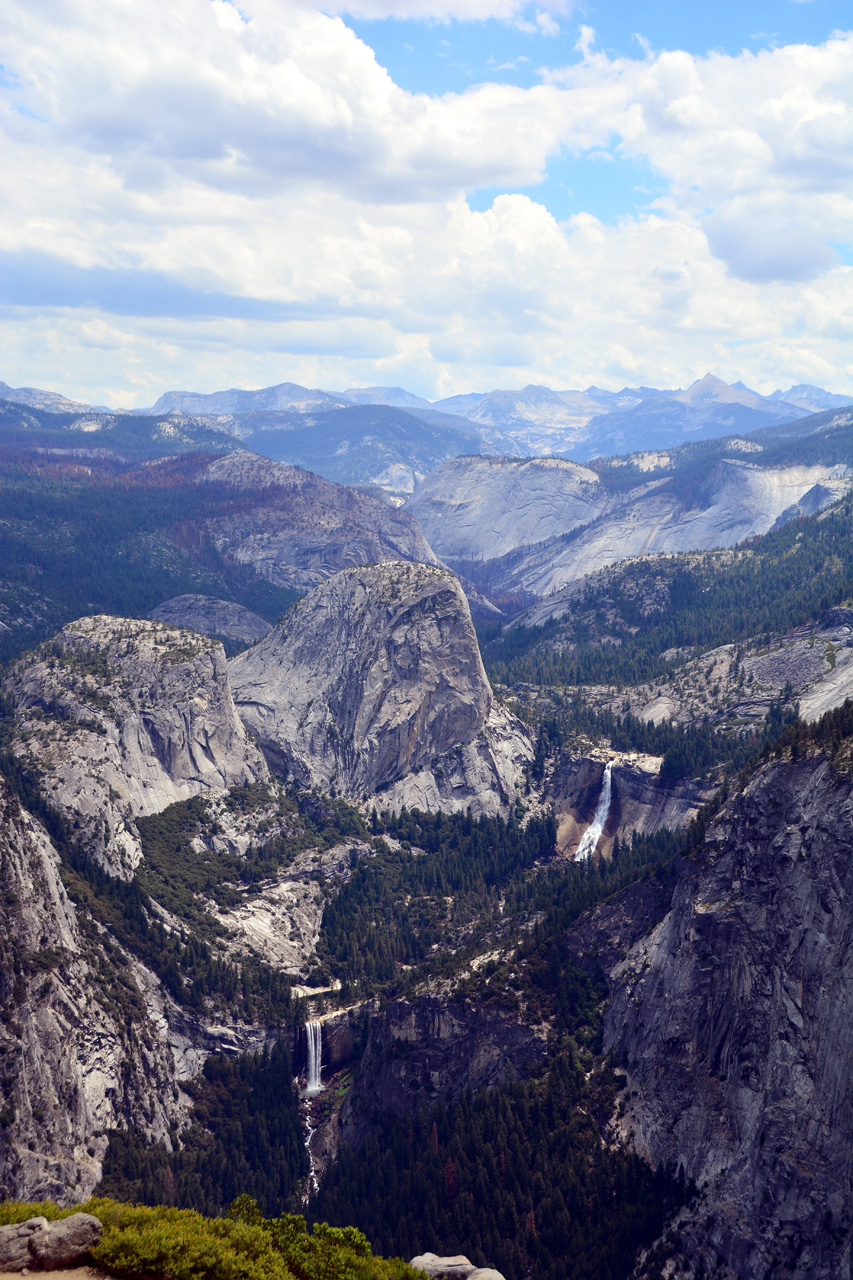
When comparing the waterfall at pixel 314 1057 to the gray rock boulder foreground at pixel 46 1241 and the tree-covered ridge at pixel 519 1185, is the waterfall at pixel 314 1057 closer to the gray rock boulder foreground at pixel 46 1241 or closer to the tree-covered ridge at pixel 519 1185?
the tree-covered ridge at pixel 519 1185

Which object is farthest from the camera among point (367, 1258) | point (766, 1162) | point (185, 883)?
point (185, 883)

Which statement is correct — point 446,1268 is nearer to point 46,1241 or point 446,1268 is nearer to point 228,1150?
point 46,1241

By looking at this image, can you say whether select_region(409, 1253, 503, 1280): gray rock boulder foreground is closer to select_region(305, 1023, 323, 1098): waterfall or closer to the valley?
the valley

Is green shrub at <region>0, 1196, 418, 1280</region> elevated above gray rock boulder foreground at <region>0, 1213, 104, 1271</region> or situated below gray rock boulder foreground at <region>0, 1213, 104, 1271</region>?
below

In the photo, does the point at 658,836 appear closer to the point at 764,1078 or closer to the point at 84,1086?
the point at 764,1078

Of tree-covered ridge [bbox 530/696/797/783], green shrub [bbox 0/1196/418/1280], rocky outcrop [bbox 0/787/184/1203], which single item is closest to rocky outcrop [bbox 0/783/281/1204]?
rocky outcrop [bbox 0/787/184/1203]

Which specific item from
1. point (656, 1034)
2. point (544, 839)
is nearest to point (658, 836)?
point (544, 839)

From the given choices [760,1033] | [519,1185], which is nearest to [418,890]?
[519,1185]
